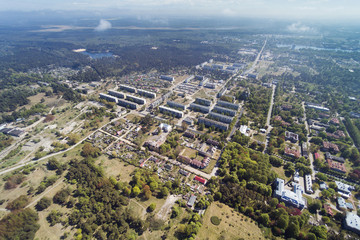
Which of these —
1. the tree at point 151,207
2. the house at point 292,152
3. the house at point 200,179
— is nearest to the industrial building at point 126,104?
the house at point 200,179

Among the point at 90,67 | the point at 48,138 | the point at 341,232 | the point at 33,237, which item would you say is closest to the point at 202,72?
the point at 90,67

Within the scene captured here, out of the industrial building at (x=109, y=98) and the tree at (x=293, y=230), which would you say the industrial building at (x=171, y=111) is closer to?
the industrial building at (x=109, y=98)

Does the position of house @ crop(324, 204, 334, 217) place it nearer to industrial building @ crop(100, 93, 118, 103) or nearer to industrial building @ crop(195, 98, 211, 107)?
industrial building @ crop(195, 98, 211, 107)

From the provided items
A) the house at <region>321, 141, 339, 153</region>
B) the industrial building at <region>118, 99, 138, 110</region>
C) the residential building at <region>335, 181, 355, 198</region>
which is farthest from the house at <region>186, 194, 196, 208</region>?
the industrial building at <region>118, 99, 138, 110</region>

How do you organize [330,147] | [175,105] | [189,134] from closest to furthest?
1. [330,147]
2. [189,134]
3. [175,105]

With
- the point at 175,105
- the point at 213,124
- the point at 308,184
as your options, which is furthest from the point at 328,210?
the point at 175,105

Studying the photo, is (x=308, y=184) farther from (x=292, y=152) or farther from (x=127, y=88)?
(x=127, y=88)
